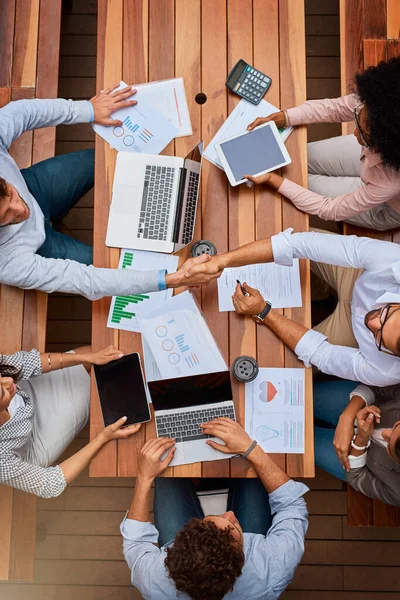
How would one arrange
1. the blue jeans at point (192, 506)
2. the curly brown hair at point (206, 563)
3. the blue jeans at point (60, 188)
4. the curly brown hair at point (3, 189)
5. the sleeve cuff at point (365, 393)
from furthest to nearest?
the blue jeans at point (60, 188) → the blue jeans at point (192, 506) → the sleeve cuff at point (365, 393) → the curly brown hair at point (3, 189) → the curly brown hair at point (206, 563)

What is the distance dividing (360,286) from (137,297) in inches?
31.8

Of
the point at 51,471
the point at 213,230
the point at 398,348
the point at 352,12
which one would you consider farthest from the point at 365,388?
the point at 352,12

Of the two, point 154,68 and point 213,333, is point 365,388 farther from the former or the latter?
point 154,68

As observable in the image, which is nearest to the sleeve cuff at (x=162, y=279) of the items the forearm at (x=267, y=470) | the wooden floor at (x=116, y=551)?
the forearm at (x=267, y=470)

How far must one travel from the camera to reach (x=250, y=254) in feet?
6.27

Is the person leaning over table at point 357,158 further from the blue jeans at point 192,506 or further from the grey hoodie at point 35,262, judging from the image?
the blue jeans at point 192,506

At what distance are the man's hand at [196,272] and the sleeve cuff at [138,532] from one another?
86 cm

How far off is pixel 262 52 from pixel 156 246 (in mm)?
834

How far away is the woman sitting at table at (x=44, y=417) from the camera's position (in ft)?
6.15

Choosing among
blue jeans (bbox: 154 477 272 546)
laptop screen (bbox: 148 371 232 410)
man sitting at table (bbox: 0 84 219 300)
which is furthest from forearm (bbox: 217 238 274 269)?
blue jeans (bbox: 154 477 272 546)

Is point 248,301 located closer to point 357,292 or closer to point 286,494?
point 357,292

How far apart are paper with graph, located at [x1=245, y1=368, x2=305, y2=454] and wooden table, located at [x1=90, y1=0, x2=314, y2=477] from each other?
17 cm

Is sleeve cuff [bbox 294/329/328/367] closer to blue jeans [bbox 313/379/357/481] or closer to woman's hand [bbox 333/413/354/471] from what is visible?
woman's hand [bbox 333/413/354/471]

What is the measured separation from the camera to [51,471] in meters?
1.93
